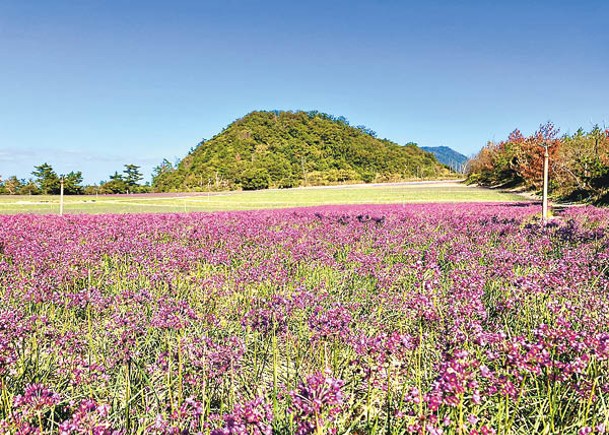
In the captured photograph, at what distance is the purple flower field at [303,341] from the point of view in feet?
5.90

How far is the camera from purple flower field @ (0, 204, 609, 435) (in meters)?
1.80

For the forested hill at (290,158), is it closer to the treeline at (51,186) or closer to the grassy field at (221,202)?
the treeline at (51,186)

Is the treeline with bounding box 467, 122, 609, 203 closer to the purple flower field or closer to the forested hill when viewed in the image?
the purple flower field

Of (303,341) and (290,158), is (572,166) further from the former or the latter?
(290,158)

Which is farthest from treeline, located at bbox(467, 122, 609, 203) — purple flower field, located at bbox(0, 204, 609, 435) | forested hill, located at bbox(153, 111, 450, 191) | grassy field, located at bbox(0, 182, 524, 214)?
forested hill, located at bbox(153, 111, 450, 191)

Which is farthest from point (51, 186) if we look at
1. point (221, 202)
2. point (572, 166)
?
point (572, 166)

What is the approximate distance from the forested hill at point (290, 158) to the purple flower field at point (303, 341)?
212ft

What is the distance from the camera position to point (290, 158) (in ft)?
297

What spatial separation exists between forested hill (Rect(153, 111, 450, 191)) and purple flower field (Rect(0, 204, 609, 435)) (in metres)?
64.6

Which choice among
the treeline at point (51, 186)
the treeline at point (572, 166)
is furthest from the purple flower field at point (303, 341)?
the treeline at point (51, 186)

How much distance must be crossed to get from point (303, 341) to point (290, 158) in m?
88.3

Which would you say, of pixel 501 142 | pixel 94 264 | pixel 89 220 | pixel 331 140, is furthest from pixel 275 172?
pixel 94 264

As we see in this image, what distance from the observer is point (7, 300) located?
4156 millimetres

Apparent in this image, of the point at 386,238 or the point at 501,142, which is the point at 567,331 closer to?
the point at 386,238
